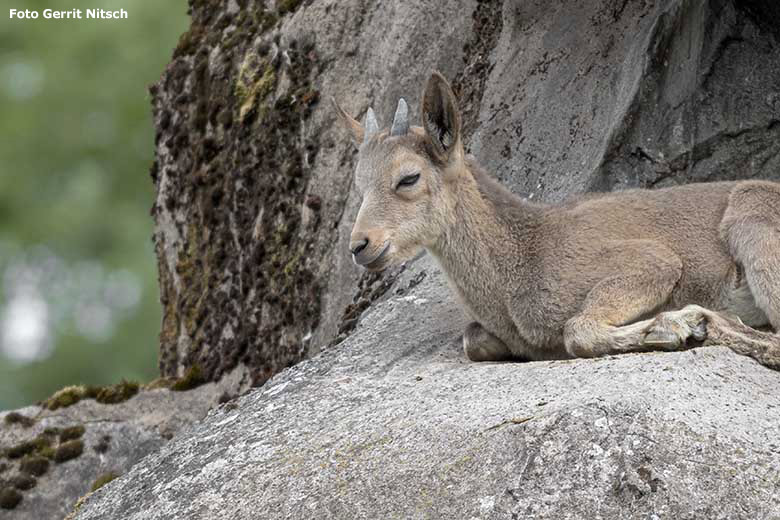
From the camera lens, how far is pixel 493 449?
7.86m

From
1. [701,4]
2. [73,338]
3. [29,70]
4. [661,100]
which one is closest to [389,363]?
[661,100]

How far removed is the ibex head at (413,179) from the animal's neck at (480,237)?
9cm

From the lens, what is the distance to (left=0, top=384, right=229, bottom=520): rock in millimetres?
13695

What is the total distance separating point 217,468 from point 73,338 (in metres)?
20.6

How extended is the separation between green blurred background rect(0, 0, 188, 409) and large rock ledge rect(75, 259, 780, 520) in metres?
18.7

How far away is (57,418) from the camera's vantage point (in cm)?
1458

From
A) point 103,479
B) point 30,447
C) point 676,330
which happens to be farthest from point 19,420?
point 676,330

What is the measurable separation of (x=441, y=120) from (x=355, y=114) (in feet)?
18.1

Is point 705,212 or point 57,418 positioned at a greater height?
point 57,418

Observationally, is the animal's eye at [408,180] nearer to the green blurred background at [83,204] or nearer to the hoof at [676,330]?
the hoof at [676,330]

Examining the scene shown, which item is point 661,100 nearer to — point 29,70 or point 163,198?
point 163,198

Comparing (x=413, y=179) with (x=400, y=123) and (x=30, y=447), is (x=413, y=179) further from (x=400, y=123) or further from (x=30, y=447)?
(x=30, y=447)

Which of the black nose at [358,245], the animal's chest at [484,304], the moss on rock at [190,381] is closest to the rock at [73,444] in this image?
the moss on rock at [190,381]

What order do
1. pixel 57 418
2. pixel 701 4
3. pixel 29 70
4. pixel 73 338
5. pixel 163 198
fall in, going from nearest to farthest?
pixel 701 4, pixel 57 418, pixel 163 198, pixel 73 338, pixel 29 70
